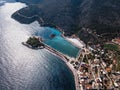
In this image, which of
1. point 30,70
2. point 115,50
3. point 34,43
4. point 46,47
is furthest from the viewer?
point 34,43

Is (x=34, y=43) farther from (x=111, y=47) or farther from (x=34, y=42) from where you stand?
(x=111, y=47)

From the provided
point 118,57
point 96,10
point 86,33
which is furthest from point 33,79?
point 96,10

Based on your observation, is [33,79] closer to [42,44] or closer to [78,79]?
[78,79]

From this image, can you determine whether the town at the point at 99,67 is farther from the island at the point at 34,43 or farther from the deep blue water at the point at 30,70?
the island at the point at 34,43

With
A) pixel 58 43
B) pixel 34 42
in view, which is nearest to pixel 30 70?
pixel 34 42

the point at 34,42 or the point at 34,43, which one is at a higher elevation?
the point at 34,42

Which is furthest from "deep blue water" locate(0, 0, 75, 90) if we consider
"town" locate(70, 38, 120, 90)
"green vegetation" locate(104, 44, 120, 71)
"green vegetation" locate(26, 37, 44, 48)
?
"green vegetation" locate(104, 44, 120, 71)

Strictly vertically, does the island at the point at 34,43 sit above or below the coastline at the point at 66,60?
above

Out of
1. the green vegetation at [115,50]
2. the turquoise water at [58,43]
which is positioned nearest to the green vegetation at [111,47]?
the green vegetation at [115,50]

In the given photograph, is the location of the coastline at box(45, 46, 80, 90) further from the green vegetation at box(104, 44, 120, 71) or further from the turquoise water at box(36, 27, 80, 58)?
the green vegetation at box(104, 44, 120, 71)
